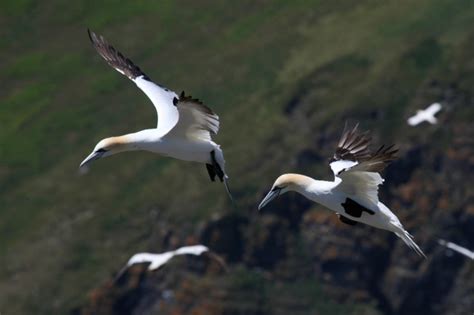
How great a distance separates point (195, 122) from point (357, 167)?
2665 millimetres

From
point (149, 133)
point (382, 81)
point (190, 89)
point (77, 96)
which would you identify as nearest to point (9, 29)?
point (77, 96)

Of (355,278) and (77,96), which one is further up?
(77,96)

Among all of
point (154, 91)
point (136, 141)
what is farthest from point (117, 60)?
point (136, 141)

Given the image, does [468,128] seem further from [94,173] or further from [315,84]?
[94,173]

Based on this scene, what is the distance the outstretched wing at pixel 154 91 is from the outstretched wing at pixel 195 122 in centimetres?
21

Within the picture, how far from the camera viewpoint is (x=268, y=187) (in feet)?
166

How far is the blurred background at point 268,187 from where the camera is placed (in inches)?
1992

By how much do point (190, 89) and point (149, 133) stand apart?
28.6 meters

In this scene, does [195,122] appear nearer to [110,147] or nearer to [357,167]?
[110,147]

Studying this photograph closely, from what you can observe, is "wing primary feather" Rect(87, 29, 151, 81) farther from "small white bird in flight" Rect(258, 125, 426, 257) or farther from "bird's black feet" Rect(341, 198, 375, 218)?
"bird's black feet" Rect(341, 198, 375, 218)

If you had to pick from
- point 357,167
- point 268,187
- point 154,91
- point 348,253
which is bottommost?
point 348,253

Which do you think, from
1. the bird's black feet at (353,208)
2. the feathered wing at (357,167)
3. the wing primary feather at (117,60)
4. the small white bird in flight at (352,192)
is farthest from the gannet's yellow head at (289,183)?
the wing primary feather at (117,60)

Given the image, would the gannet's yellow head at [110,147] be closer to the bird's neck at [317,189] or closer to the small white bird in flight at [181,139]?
the small white bird in flight at [181,139]

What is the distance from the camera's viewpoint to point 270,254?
168 feet
